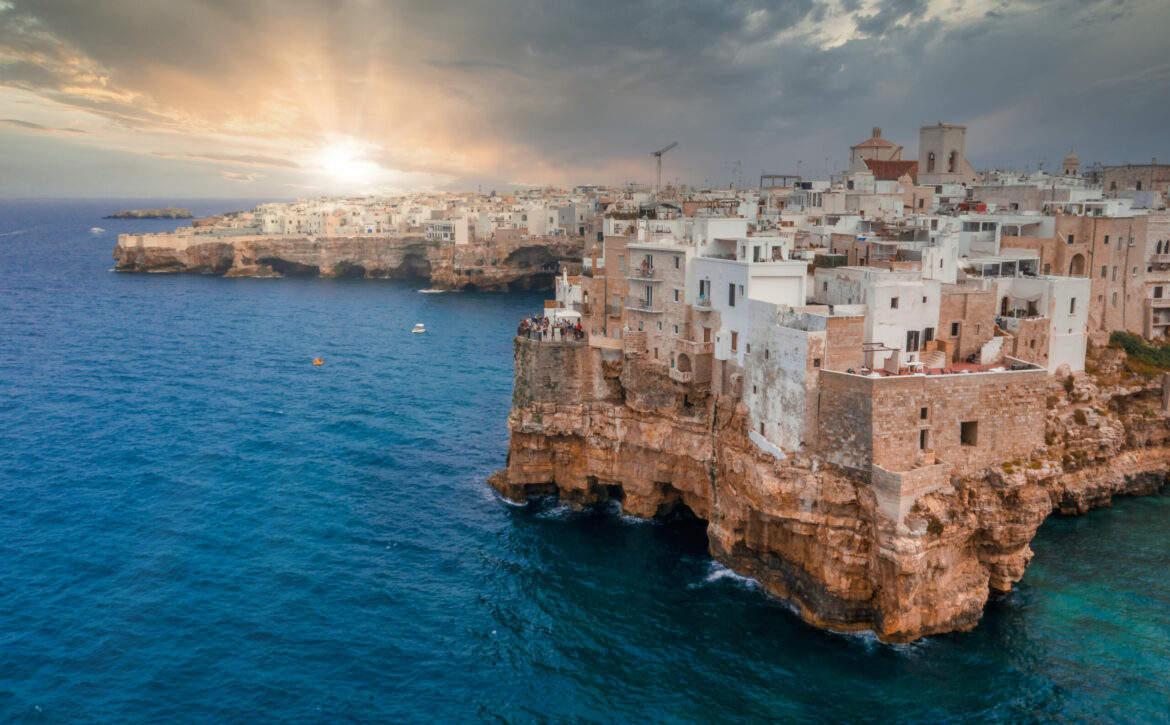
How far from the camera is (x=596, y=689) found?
29.6 meters

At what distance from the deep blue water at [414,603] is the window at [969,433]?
7370 millimetres

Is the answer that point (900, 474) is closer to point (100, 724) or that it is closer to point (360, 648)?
point (360, 648)

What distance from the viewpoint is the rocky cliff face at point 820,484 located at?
103ft

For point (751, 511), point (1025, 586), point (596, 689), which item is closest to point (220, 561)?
point (596, 689)

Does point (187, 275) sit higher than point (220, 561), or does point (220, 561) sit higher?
point (187, 275)

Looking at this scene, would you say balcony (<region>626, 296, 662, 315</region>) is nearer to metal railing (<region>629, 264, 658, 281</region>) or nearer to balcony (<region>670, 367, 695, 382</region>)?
metal railing (<region>629, 264, 658, 281</region>)

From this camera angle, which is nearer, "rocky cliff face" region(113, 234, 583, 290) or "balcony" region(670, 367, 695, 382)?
"balcony" region(670, 367, 695, 382)

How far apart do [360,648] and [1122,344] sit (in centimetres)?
4616

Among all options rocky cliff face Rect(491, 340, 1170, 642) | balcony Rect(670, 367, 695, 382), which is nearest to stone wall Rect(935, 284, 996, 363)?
rocky cliff face Rect(491, 340, 1170, 642)

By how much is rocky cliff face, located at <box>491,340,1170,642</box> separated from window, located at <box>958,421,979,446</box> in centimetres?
134

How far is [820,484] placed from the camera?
32531mm

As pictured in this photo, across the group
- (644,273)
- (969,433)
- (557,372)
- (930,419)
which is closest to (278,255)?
(557,372)

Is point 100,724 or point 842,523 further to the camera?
point 842,523

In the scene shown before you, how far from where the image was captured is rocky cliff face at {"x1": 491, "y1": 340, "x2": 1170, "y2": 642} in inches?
1234
